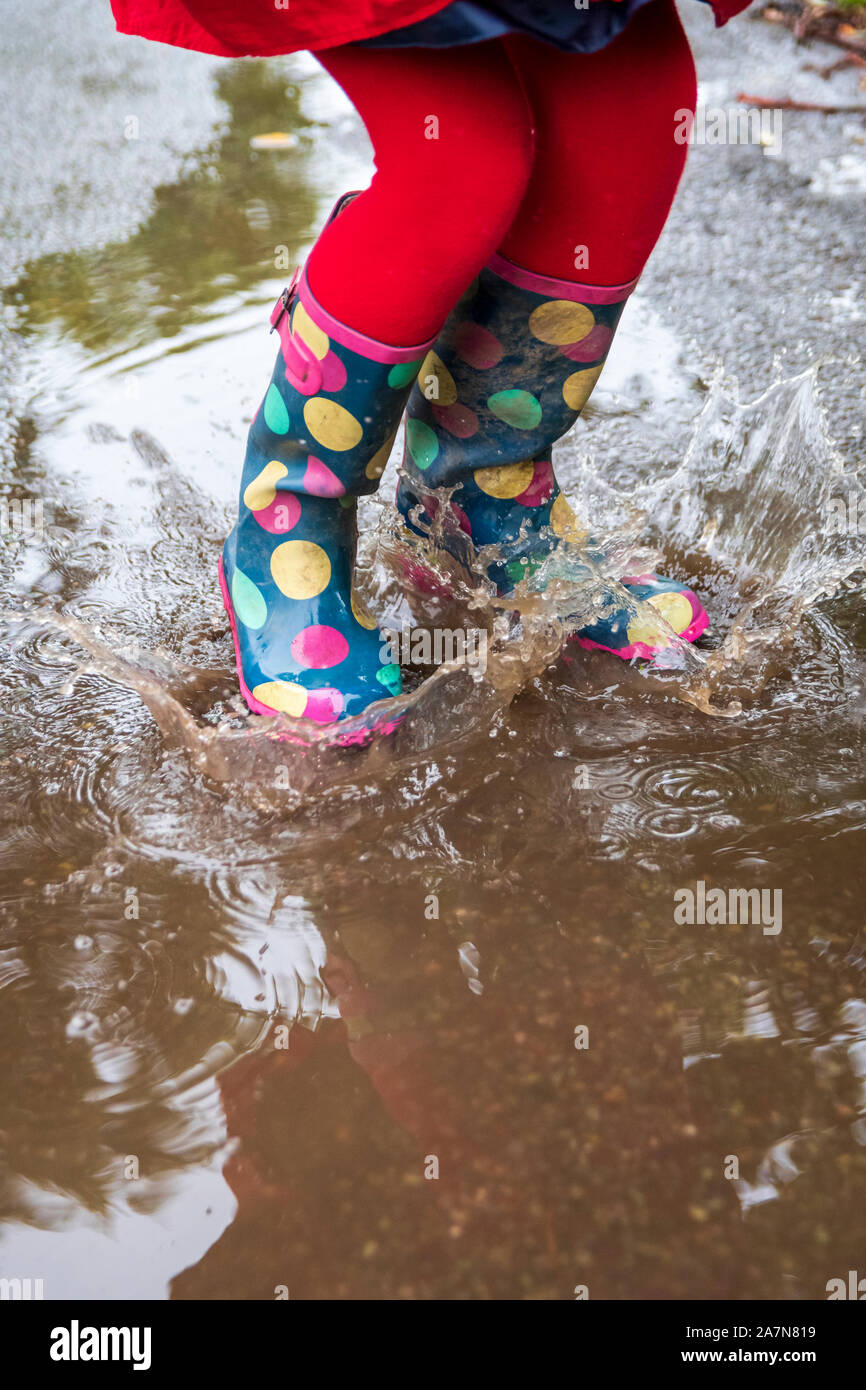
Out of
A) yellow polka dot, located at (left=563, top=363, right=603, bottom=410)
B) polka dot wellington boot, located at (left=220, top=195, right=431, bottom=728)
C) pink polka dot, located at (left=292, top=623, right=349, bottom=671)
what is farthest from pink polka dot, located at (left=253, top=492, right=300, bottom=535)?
yellow polka dot, located at (left=563, top=363, right=603, bottom=410)

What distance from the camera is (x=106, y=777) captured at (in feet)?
3.76

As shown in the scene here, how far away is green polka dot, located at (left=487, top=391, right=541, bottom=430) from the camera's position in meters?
1.19

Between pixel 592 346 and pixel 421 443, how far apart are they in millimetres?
259

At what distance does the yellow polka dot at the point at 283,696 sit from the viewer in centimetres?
118

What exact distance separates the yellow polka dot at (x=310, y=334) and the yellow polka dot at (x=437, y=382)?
0.18m

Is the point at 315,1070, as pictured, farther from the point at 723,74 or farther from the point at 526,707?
the point at 723,74

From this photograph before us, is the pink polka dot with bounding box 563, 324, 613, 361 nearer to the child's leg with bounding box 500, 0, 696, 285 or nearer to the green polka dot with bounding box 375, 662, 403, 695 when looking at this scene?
the child's leg with bounding box 500, 0, 696, 285

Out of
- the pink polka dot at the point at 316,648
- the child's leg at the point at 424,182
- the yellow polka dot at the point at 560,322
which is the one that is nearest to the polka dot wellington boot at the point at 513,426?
the yellow polka dot at the point at 560,322

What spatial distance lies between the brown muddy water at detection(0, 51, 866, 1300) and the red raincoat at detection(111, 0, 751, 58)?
594mm

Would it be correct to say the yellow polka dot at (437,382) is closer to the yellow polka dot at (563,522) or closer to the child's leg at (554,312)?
the child's leg at (554,312)

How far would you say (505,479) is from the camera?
50.1 inches

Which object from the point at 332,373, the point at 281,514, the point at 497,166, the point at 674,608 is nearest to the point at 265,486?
the point at 281,514

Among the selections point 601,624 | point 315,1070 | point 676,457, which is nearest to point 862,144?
point 676,457

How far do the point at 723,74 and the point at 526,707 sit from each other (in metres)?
2.72
